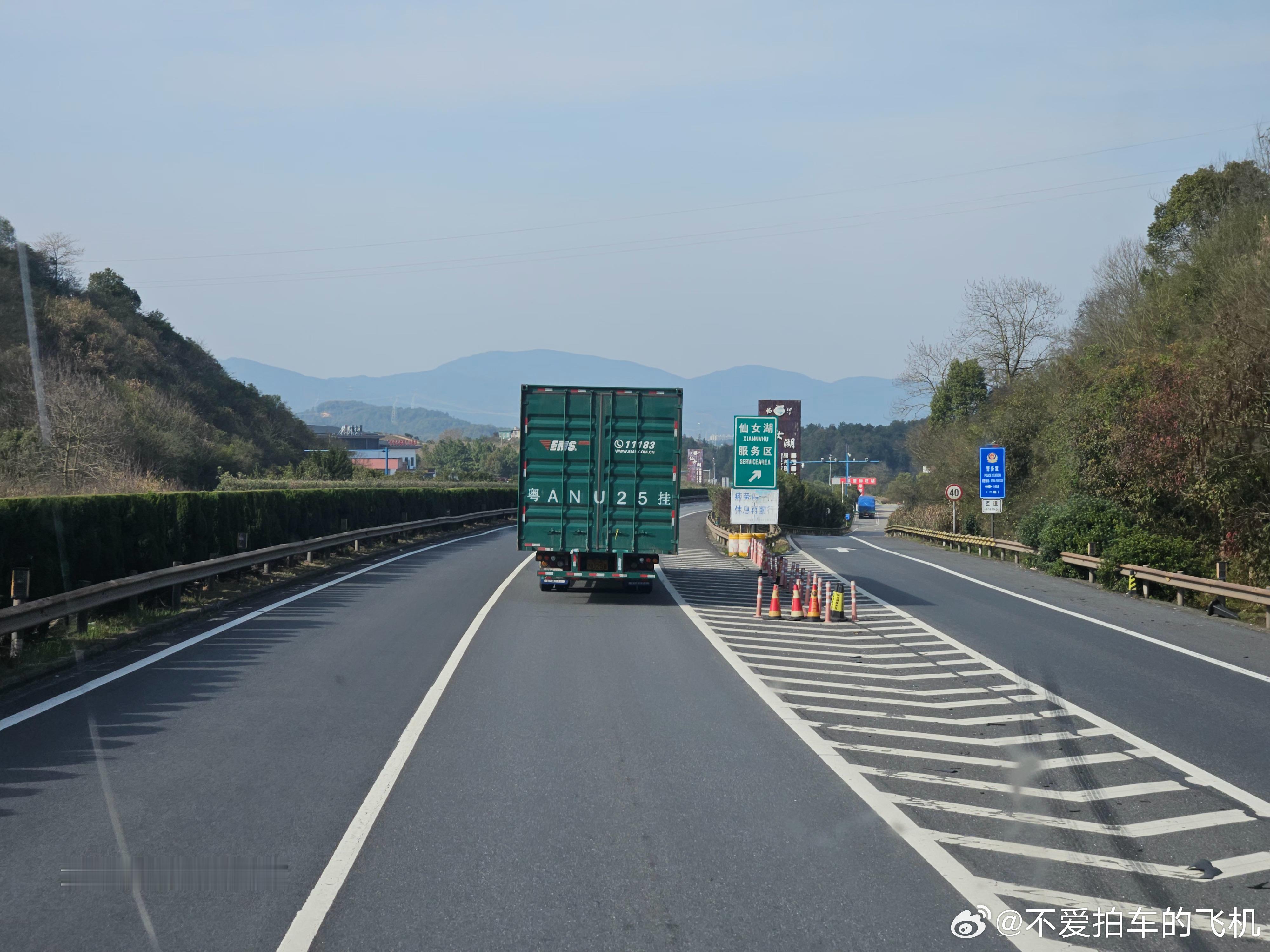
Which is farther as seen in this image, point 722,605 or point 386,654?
point 722,605

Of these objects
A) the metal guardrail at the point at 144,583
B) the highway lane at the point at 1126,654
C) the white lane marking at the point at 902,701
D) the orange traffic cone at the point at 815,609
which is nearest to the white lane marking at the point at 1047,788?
the highway lane at the point at 1126,654

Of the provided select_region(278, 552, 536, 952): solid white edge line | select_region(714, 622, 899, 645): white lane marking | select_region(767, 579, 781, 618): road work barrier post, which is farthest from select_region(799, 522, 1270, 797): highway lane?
select_region(278, 552, 536, 952): solid white edge line

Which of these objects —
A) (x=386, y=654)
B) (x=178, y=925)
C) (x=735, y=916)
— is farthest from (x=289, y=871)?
(x=386, y=654)

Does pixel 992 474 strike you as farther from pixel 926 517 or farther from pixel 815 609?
pixel 815 609

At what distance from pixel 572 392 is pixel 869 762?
1303 centimetres

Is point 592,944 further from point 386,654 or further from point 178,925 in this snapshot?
point 386,654

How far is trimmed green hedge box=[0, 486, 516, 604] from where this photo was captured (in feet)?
43.4

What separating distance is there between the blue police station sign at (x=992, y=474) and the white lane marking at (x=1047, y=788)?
105ft

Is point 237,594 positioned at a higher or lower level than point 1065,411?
lower

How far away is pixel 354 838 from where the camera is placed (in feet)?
20.7

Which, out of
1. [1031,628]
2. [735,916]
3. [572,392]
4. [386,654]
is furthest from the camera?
[572,392]

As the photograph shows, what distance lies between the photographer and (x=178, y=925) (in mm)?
5125

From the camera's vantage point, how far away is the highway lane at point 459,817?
5.13m

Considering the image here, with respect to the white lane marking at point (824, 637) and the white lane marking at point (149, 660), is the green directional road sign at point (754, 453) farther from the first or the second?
the white lane marking at point (824, 637)
